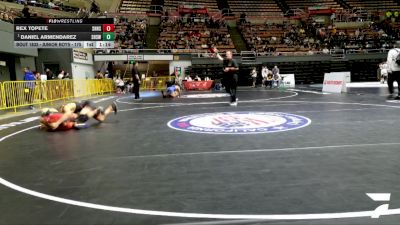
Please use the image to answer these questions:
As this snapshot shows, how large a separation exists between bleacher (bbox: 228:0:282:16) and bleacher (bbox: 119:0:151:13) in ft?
29.1

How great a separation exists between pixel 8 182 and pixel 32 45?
45.0 ft

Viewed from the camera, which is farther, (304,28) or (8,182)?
(304,28)

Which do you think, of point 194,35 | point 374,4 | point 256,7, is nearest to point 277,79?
point 194,35

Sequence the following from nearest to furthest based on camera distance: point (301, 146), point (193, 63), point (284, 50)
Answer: point (301, 146) → point (193, 63) → point (284, 50)

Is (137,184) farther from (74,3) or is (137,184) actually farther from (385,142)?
(74,3)

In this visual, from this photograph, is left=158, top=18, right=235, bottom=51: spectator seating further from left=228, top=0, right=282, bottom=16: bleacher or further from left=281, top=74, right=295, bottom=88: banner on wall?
left=281, top=74, right=295, bottom=88: banner on wall

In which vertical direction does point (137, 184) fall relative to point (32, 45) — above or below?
below

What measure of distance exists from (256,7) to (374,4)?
40.2 ft

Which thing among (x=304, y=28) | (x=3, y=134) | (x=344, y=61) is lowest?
(x=3, y=134)

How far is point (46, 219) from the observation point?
2.70m

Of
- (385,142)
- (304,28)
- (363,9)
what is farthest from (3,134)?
(363,9)
